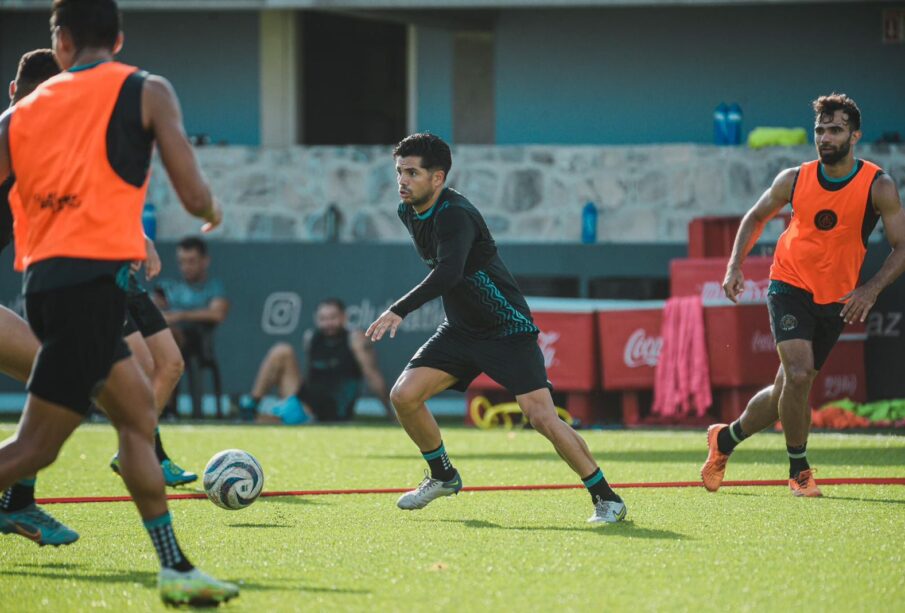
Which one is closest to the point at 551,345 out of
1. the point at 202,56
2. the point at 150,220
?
the point at 150,220

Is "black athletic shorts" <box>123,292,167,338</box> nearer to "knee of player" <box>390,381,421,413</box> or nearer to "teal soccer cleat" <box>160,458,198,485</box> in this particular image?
"teal soccer cleat" <box>160,458,198,485</box>

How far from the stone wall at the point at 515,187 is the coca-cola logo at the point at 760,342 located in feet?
9.22

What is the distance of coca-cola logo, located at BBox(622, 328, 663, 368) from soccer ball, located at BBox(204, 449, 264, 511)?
7.68m

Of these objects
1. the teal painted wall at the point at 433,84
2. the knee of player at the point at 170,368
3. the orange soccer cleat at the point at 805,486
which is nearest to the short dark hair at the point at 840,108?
the orange soccer cleat at the point at 805,486

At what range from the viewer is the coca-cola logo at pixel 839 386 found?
1466 centimetres

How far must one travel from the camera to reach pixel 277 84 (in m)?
19.7

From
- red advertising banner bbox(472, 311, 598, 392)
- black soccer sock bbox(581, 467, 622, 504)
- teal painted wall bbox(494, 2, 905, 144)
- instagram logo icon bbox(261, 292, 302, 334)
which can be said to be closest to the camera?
black soccer sock bbox(581, 467, 622, 504)

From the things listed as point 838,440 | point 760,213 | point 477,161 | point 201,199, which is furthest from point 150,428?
point 477,161

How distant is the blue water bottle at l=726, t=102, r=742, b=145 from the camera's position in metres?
17.3

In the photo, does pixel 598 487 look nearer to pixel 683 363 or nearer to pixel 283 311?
pixel 683 363

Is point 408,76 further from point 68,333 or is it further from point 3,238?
point 68,333

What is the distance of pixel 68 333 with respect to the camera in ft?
16.8

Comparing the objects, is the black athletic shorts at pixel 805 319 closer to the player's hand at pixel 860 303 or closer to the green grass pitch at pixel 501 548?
the player's hand at pixel 860 303

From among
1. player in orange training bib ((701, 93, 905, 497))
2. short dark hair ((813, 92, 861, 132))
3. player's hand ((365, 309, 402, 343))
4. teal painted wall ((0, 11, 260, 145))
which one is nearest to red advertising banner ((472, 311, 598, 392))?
teal painted wall ((0, 11, 260, 145))
